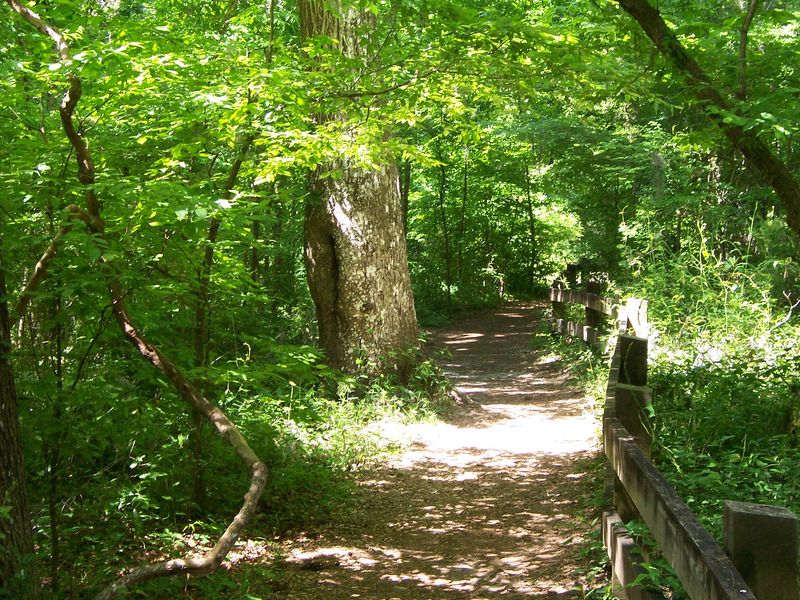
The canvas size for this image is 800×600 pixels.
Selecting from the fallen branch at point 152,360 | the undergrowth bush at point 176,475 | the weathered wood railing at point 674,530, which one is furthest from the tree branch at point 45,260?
the weathered wood railing at point 674,530

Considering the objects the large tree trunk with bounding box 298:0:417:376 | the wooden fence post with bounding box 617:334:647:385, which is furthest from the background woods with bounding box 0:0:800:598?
the large tree trunk with bounding box 298:0:417:376

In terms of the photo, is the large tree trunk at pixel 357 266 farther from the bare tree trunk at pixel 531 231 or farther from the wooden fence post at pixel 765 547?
the bare tree trunk at pixel 531 231

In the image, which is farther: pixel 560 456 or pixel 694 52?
A: pixel 560 456

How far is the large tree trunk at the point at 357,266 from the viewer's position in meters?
10.4

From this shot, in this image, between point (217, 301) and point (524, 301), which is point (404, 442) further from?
point (524, 301)

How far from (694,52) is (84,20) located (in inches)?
167

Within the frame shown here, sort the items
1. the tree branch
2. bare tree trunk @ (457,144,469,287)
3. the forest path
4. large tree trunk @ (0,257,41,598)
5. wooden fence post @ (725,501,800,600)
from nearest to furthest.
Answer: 1. wooden fence post @ (725,501,800,600)
2. large tree trunk @ (0,257,41,598)
3. the tree branch
4. the forest path
5. bare tree trunk @ (457,144,469,287)

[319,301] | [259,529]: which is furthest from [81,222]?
[319,301]

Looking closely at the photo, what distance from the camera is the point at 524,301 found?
25.2 m

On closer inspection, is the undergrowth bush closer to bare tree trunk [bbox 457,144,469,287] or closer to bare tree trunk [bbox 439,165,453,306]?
bare tree trunk [bbox 439,165,453,306]

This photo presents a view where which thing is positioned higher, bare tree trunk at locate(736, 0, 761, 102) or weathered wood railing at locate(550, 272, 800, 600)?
bare tree trunk at locate(736, 0, 761, 102)

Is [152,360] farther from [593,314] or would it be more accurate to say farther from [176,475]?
[593,314]

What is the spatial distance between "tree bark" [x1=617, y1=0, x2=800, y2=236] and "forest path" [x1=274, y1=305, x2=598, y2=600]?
290 cm

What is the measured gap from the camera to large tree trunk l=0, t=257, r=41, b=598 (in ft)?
12.8
